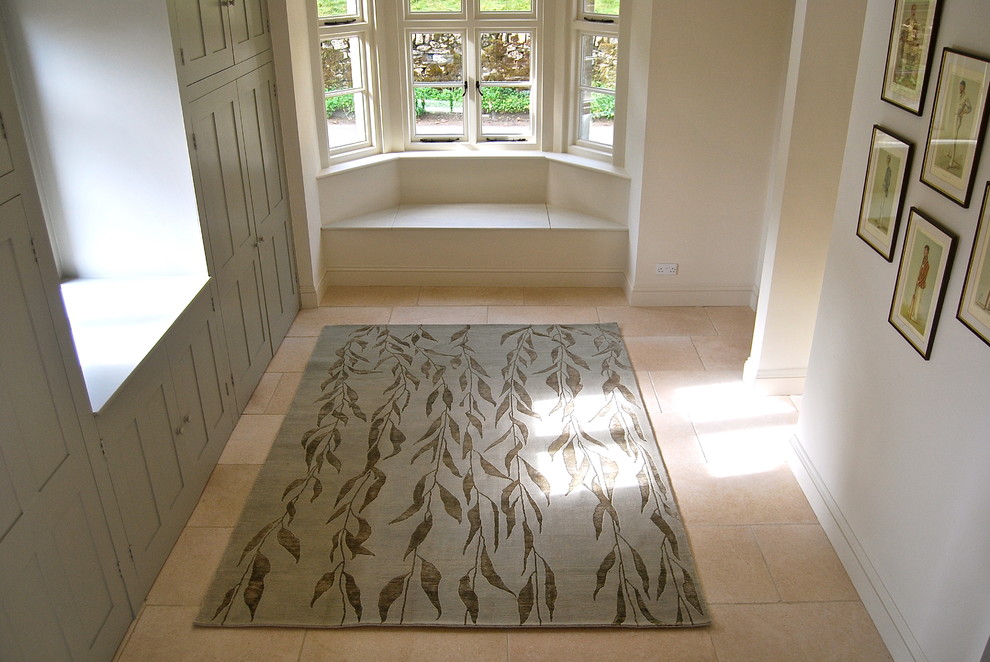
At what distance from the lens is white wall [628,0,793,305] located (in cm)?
491

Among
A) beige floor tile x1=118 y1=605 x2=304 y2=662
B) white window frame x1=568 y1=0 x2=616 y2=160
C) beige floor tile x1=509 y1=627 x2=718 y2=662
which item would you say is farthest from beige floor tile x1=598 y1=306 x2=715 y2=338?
beige floor tile x1=118 y1=605 x2=304 y2=662

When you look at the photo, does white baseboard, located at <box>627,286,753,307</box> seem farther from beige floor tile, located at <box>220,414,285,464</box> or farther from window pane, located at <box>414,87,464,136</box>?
beige floor tile, located at <box>220,414,285,464</box>

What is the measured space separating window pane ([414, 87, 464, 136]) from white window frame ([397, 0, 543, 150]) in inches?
1.5

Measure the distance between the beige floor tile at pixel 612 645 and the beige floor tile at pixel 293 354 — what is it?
2389 mm

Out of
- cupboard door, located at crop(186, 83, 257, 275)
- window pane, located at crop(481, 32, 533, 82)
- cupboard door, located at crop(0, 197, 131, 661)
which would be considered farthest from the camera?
window pane, located at crop(481, 32, 533, 82)

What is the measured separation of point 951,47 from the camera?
8.50 ft

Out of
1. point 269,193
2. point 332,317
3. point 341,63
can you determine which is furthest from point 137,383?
point 341,63

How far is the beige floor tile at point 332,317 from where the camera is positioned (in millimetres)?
5336

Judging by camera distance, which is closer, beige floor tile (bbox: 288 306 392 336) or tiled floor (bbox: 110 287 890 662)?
tiled floor (bbox: 110 287 890 662)

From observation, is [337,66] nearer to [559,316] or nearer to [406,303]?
[406,303]

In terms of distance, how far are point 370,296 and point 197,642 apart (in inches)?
123

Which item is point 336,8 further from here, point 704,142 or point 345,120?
point 704,142

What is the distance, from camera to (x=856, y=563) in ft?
10.6

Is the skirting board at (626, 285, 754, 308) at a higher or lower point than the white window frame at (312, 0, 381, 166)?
lower
